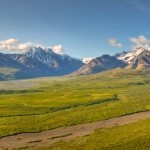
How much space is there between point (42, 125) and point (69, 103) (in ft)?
175

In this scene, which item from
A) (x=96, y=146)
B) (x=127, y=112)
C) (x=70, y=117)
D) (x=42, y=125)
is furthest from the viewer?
(x=127, y=112)

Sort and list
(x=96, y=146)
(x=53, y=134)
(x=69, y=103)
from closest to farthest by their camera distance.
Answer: (x=96, y=146)
(x=53, y=134)
(x=69, y=103)

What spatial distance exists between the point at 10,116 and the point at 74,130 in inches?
1404

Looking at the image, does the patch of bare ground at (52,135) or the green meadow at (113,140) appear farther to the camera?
the patch of bare ground at (52,135)

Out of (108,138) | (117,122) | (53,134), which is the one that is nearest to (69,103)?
(117,122)

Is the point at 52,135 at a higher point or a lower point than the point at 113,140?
higher

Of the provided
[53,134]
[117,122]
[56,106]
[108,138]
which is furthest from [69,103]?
[108,138]

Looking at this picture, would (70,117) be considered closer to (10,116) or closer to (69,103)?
(10,116)

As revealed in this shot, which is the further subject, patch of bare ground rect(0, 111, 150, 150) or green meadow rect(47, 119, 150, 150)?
patch of bare ground rect(0, 111, 150, 150)

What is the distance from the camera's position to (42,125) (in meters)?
102

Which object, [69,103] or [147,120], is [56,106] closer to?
[69,103]

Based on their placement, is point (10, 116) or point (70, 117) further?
point (10, 116)

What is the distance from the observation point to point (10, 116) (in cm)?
12256

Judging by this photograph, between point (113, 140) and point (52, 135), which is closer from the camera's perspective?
point (113, 140)
